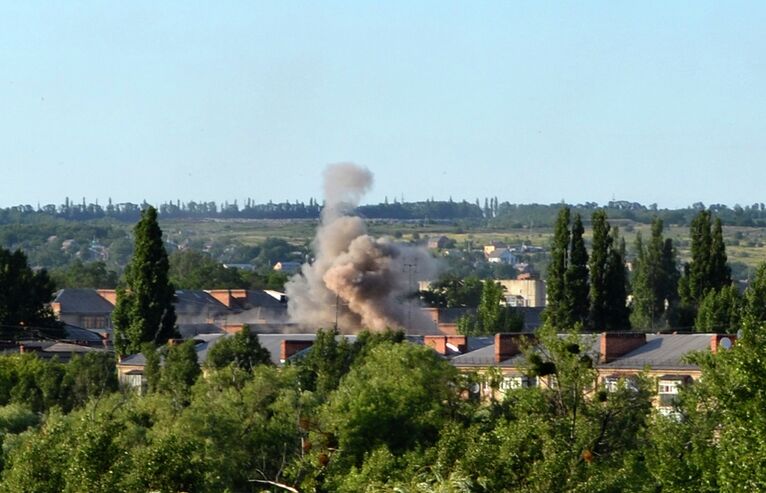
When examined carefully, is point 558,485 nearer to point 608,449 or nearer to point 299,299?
point 608,449

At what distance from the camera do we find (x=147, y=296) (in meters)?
92.1

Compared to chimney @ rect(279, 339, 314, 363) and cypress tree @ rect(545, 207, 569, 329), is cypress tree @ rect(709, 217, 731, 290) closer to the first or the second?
cypress tree @ rect(545, 207, 569, 329)

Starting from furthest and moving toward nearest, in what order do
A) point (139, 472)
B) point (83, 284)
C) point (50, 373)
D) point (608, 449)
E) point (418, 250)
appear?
1. point (83, 284)
2. point (418, 250)
3. point (50, 373)
4. point (608, 449)
5. point (139, 472)

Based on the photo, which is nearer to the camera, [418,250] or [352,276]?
[352,276]

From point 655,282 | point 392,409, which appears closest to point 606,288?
point 392,409

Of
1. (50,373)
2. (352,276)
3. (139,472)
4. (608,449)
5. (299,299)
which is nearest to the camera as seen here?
(139,472)

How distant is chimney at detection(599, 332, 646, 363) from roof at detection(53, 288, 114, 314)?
291 ft

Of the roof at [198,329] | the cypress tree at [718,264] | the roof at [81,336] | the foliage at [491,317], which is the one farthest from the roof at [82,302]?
the cypress tree at [718,264]

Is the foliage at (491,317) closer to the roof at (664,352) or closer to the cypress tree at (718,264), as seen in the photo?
the cypress tree at (718,264)

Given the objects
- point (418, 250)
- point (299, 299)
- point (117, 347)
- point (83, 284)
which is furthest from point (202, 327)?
point (83, 284)

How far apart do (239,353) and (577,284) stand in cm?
1899

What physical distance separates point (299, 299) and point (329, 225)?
19.1 feet

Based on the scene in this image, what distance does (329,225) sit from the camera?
128 meters

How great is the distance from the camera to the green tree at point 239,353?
8300 cm
